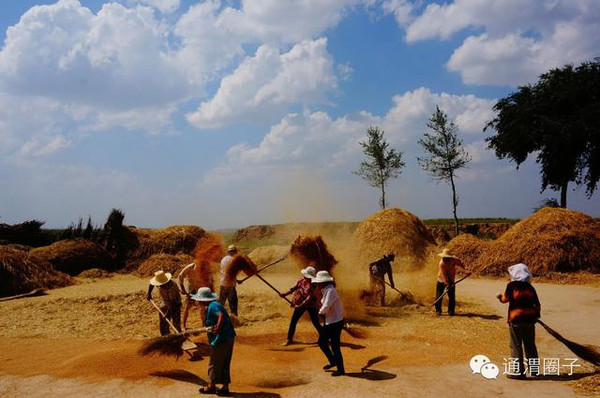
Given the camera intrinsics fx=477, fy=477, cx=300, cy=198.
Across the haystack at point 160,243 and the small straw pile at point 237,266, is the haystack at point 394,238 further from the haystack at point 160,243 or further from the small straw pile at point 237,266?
the small straw pile at point 237,266

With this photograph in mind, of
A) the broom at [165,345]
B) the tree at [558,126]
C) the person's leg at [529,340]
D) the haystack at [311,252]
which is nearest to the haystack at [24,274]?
the haystack at [311,252]

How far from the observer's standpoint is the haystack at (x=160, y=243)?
2330 centimetres

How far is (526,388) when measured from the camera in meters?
6.73

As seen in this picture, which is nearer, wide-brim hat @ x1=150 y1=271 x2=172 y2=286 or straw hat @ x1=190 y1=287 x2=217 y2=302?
straw hat @ x1=190 y1=287 x2=217 y2=302

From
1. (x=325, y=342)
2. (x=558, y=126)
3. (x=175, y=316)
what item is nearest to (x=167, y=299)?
(x=175, y=316)

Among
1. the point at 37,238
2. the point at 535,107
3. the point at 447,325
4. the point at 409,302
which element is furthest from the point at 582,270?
the point at 37,238

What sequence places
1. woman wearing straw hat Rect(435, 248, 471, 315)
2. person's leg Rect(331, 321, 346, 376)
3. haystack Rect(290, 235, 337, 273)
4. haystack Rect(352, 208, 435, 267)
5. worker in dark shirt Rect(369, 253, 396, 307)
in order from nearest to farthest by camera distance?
1. person's leg Rect(331, 321, 346, 376)
2. haystack Rect(290, 235, 337, 273)
3. woman wearing straw hat Rect(435, 248, 471, 315)
4. worker in dark shirt Rect(369, 253, 396, 307)
5. haystack Rect(352, 208, 435, 267)

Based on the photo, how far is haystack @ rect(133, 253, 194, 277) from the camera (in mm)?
21531

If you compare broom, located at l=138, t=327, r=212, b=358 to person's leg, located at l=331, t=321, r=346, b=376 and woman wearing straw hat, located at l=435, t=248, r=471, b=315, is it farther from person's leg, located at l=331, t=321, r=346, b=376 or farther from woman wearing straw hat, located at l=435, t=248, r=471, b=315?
woman wearing straw hat, located at l=435, t=248, r=471, b=315

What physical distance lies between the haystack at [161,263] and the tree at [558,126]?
2272 centimetres

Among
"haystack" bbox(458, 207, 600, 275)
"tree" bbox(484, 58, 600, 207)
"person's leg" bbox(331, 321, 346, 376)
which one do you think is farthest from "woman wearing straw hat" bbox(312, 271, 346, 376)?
"tree" bbox(484, 58, 600, 207)

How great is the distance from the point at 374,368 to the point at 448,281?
17.4 feet

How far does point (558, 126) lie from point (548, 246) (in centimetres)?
1347

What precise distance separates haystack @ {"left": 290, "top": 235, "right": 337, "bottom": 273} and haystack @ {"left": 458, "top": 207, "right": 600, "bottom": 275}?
1055cm
